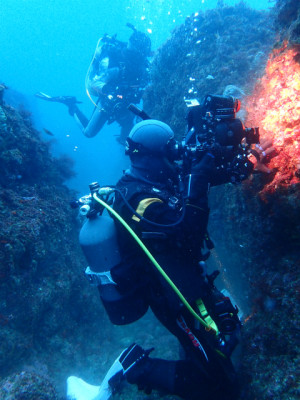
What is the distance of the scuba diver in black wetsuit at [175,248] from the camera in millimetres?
2484

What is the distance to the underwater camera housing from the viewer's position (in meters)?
2.68

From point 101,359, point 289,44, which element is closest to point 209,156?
point 289,44

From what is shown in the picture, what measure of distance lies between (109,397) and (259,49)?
10491 mm

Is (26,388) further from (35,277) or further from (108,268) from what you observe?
(108,268)

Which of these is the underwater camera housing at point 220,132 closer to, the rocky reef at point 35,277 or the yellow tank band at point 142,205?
the yellow tank band at point 142,205

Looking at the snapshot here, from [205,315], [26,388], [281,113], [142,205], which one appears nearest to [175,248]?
[142,205]

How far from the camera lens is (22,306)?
5289 millimetres

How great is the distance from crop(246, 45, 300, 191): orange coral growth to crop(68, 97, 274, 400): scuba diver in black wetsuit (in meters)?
0.62

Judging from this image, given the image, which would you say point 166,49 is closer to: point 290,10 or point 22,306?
point 290,10

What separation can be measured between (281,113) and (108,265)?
11.1 ft

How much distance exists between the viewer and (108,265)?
9.29 feet

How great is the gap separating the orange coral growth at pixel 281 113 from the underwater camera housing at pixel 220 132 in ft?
1.99

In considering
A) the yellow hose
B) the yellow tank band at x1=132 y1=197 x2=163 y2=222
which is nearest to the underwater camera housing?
the yellow tank band at x1=132 y1=197 x2=163 y2=222

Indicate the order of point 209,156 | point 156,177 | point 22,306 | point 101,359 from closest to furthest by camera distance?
1. point 209,156
2. point 156,177
3. point 22,306
4. point 101,359
